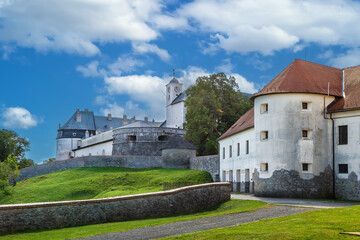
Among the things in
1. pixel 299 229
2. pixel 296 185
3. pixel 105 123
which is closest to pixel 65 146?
pixel 105 123

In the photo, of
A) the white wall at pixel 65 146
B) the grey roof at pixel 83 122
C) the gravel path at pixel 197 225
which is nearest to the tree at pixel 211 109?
the gravel path at pixel 197 225

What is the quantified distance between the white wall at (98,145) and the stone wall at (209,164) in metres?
27.6

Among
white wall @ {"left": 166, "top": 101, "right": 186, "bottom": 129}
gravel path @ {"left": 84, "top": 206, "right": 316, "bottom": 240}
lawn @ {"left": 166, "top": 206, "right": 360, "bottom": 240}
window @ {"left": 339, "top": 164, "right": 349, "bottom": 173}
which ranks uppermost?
white wall @ {"left": 166, "top": 101, "right": 186, "bottom": 129}

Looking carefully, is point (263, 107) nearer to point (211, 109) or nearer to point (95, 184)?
point (95, 184)

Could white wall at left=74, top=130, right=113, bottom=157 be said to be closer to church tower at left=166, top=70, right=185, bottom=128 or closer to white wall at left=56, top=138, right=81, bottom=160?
white wall at left=56, top=138, right=81, bottom=160

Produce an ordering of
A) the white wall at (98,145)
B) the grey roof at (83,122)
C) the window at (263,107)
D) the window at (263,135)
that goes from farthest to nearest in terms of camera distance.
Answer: the grey roof at (83,122)
the white wall at (98,145)
the window at (263,107)
the window at (263,135)

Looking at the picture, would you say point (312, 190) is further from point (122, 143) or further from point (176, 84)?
point (176, 84)

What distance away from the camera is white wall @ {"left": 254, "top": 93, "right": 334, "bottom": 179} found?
32.2 metres

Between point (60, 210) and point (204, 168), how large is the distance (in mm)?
29270

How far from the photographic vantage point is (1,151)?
280ft

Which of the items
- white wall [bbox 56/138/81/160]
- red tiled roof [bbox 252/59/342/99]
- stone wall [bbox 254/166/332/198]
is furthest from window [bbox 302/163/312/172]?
white wall [bbox 56/138/81/160]

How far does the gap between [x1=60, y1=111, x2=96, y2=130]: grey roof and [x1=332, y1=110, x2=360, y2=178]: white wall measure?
88.9 m

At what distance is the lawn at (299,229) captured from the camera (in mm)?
14023

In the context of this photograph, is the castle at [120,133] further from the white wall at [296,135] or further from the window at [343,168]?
the window at [343,168]
